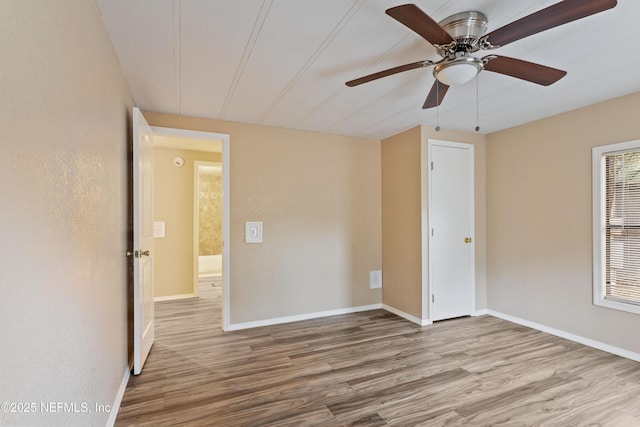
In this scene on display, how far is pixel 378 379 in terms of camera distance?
2.43 metres

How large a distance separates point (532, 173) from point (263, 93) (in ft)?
10.1

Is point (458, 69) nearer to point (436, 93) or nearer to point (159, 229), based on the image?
point (436, 93)

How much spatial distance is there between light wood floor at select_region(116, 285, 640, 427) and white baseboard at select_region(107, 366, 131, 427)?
36mm

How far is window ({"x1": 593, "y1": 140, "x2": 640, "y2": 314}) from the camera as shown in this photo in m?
2.73

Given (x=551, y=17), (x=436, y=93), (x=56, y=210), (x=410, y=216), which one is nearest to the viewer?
(x=56, y=210)

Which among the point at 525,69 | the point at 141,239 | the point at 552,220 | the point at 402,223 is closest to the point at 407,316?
the point at 402,223

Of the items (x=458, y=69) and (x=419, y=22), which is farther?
(x=458, y=69)

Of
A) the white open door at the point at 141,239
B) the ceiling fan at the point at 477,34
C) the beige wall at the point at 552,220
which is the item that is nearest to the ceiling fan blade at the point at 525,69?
the ceiling fan at the point at 477,34

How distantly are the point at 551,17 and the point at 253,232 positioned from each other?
3089mm

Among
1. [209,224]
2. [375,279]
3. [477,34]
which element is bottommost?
[375,279]

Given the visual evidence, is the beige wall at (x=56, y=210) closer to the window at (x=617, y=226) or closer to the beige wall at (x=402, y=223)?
the beige wall at (x=402, y=223)

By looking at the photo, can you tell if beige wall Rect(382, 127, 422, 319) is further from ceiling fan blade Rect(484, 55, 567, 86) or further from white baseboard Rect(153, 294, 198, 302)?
white baseboard Rect(153, 294, 198, 302)

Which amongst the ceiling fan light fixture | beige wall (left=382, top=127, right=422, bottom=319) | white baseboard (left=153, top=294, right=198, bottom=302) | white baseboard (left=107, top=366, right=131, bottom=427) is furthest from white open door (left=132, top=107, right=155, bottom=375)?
beige wall (left=382, top=127, right=422, bottom=319)

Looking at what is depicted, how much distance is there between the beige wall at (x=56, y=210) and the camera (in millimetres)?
826
